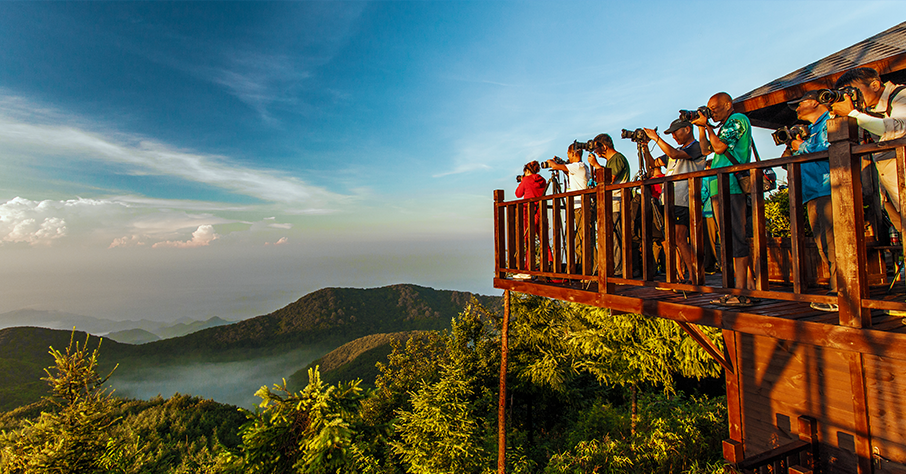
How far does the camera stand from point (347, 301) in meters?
112

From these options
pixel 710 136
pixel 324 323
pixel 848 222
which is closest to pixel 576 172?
pixel 710 136

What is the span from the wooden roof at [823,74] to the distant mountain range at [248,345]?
210 feet

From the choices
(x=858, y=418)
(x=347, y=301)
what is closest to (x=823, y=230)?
(x=858, y=418)

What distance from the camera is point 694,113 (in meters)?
3.33

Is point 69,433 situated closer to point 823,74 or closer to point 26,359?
point 823,74

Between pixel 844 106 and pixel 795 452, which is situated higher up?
pixel 844 106

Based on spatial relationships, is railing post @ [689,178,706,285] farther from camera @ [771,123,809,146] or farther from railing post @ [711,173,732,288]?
camera @ [771,123,809,146]

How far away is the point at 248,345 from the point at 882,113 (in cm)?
11724

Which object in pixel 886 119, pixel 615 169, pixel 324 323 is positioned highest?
pixel 615 169

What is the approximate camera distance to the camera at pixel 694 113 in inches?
129

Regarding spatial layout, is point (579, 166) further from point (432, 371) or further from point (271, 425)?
point (432, 371)

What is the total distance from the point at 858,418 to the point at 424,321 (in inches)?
4011

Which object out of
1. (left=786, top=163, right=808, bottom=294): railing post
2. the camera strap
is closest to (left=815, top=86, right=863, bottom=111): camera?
the camera strap

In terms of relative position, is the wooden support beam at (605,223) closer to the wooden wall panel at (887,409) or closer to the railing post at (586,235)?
the railing post at (586,235)
